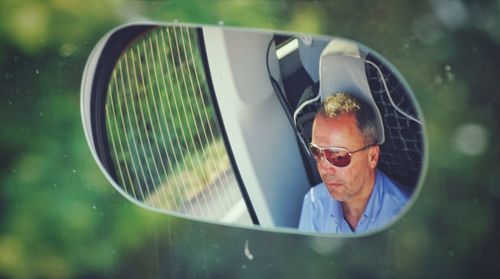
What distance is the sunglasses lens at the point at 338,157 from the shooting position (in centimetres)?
175

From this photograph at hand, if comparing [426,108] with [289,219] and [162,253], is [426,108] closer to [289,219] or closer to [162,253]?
[289,219]

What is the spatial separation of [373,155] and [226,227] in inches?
16.3

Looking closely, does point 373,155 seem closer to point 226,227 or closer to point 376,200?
point 376,200

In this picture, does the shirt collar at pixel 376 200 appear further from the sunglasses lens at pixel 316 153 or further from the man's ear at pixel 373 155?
the sunglasses lens at pixel 316 153

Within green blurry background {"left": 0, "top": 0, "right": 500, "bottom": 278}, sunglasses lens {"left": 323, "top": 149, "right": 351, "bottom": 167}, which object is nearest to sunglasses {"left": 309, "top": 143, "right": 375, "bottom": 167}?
sunglasses lens {"left": 323, "top": 149, "right": 351, "bottom": 167}

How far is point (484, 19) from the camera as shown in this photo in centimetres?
157

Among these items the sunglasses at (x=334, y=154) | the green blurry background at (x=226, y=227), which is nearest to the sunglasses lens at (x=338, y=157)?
the sunglasses at (x=334, y=154)

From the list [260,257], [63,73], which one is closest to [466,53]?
[260,257]

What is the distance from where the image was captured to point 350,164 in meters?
1.75

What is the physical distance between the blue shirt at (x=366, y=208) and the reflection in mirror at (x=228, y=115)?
12 millimetres

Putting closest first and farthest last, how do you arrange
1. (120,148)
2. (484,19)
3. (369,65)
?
(484,19)
(369,65)
(120,148)

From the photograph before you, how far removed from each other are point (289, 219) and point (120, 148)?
1.53 feet

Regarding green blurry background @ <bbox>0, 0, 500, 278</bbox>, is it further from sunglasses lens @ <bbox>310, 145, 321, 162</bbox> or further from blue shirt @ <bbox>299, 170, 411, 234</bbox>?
sunglasses lens @ <bbox>310, 145, 321, 162</bbox>

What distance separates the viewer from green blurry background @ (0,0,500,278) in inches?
63.1
